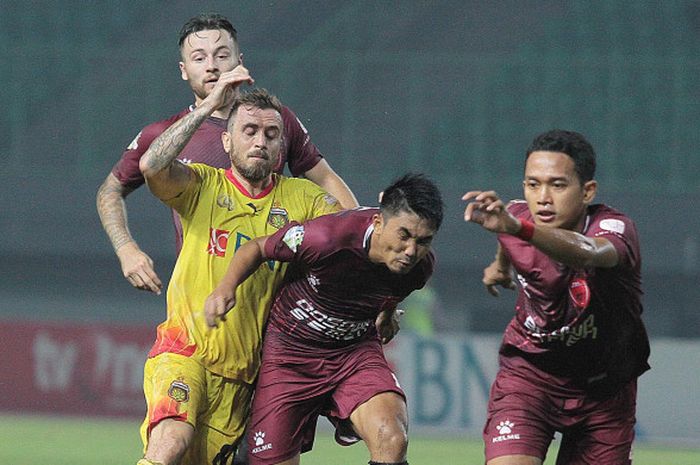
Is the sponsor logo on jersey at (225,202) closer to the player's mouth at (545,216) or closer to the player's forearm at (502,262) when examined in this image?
the player's forearm at (502,262)

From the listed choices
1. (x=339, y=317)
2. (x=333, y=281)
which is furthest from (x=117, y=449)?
(x=333, y=281)

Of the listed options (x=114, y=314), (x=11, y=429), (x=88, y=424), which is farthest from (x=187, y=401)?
(x=114, y=314)

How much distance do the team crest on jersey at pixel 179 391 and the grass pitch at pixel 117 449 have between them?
19.3 ft

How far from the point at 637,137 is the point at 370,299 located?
52.4ft

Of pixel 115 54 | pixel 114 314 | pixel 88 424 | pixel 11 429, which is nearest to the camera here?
pixel 11 429

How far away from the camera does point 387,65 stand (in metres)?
21.8

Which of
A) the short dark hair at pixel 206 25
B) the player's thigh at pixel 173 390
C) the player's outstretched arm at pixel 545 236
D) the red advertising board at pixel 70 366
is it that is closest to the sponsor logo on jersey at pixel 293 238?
the player's thigh at pixel 173 390

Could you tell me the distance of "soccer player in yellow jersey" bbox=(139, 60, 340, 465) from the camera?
639 centimetres

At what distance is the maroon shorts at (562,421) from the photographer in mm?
6102

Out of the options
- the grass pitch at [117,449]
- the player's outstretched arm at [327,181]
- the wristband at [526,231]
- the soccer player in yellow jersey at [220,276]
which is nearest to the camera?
the wristband at [526,231]

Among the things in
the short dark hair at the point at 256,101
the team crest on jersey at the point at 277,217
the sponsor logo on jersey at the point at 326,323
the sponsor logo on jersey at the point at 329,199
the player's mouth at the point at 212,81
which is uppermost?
the player's mouth at the point at 212,81

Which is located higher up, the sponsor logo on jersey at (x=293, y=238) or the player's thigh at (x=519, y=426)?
the sponsor logo on jersey at (x=293, y=238)

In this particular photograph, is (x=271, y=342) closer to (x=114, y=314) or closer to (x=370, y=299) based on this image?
(x=370, y=299)

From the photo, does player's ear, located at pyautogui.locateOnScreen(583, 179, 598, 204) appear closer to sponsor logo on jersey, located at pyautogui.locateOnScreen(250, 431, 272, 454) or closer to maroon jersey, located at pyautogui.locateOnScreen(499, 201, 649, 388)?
maroon jersey, located at pyautogui.locateOnScreen(499, 201, 649, 388)
